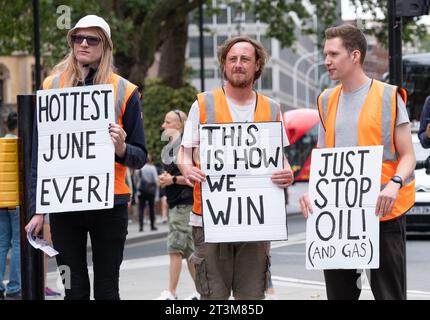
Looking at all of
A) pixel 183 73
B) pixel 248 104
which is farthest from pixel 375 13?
pixel 248 104

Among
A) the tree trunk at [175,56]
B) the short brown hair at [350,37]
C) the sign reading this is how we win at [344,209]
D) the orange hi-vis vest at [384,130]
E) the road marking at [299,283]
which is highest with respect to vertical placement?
the tree trunk at [175,56]

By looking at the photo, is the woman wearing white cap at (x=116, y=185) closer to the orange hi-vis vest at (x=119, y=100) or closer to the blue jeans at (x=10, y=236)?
the orange hi-vis vest at (x=119, y=100)

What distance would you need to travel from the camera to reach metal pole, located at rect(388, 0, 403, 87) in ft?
25.6

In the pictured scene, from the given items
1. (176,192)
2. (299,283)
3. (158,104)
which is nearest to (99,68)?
(176,192)

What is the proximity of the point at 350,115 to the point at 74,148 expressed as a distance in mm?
1459

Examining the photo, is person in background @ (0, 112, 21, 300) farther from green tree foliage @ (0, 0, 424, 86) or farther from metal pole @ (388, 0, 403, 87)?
green tree foliage @ (0, 0, 424, 86)

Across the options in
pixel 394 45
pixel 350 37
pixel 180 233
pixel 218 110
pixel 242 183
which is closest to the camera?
pixel 350 37

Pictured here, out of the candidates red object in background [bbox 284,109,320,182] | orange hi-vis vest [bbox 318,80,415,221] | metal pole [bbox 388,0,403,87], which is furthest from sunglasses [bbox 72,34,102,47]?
red object in background [bbox 284,109,320,182]

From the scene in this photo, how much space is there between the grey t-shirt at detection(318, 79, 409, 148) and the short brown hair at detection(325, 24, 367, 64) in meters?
0.20

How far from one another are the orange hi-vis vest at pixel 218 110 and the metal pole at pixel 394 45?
1.82 metres

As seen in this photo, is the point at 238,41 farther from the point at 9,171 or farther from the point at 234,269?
the point at 9,171

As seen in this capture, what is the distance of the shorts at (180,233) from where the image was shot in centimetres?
1125

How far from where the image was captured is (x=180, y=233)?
11.3 metres

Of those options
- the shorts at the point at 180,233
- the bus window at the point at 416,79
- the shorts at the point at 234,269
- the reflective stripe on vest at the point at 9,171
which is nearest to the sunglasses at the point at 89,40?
the reflective stripe on vest at the point at 9,171
